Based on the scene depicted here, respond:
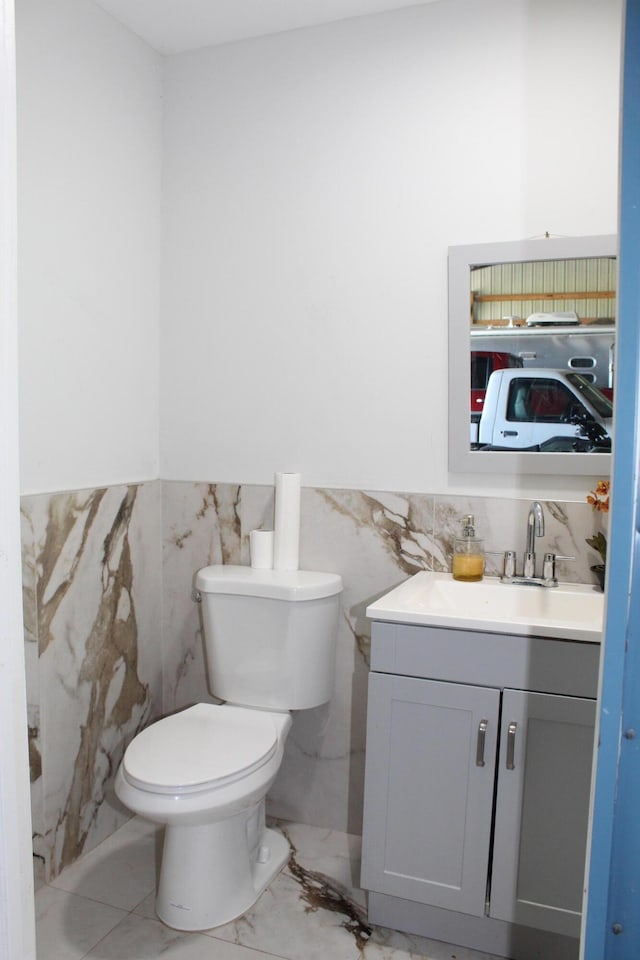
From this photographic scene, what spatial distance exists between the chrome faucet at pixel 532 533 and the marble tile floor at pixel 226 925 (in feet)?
3.14

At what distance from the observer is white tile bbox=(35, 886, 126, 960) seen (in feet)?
5.83

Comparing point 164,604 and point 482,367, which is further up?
point 482,367

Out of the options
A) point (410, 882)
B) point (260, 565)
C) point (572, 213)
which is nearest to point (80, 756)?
point (260, 565)

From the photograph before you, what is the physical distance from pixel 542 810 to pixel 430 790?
25 cm

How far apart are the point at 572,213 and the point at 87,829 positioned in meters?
2.21

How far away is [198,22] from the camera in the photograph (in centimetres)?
223

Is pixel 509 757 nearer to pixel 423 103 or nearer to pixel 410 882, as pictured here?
pixel 410 882

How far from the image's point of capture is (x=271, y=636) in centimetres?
215

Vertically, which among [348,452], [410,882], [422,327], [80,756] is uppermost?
[422,327]

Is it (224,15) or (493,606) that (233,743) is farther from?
(224,15)

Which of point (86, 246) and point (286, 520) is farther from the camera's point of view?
point (286, 520)

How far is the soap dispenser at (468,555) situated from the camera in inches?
81.7

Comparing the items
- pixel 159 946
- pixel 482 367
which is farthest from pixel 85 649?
pixel 482 367

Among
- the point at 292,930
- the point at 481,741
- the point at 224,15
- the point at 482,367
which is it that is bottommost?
the point at 292,930
